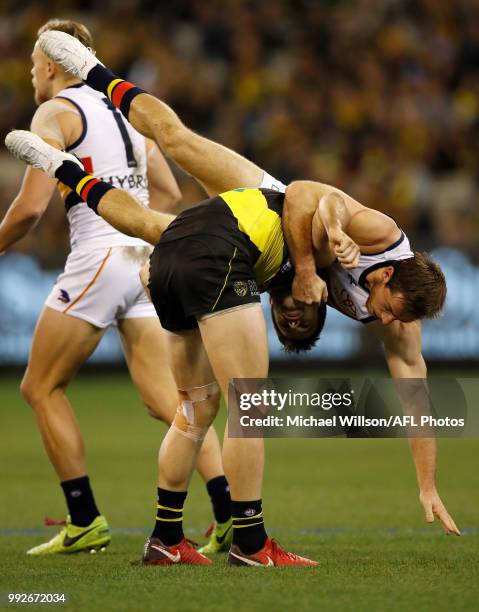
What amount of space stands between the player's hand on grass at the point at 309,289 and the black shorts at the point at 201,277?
18cm

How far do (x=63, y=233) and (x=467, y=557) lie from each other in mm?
10306

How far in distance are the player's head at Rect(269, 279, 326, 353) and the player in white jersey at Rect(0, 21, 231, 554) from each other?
100cm

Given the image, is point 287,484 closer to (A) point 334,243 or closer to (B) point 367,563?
(B) point 367,563

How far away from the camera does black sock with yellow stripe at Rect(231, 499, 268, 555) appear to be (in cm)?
489

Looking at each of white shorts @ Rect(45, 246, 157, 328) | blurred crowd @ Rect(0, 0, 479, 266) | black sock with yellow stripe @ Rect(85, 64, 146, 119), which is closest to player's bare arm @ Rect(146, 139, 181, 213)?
white shorts @ Rect(45, 246, 157, 328)

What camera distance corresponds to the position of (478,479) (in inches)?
316

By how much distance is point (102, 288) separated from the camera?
6.04 metres

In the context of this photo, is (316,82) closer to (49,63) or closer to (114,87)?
(49,63)

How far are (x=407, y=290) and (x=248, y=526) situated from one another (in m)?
1.19

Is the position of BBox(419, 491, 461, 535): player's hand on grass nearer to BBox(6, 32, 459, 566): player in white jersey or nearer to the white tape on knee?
BBox(6, 32, 459, 566): player in white jersey

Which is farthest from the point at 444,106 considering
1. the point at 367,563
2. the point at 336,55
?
the point at 367,563

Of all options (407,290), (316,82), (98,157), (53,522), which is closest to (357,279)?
(407,290)

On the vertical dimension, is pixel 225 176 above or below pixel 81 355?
above

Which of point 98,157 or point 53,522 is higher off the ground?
point 98,157
